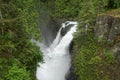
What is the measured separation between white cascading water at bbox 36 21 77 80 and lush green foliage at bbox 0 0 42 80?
4.83 m

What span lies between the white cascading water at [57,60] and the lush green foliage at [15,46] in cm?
483

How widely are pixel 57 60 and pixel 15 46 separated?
810 cm

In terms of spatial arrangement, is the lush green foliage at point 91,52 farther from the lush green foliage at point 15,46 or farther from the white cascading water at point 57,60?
the lush green foliage at point 15,46

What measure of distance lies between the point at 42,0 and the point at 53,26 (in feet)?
20.6

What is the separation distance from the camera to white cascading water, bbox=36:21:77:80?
24.9 metres

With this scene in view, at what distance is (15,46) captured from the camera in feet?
62.8

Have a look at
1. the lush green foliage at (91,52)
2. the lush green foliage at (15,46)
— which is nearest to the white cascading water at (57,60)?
the lush green foliage at (91,52)

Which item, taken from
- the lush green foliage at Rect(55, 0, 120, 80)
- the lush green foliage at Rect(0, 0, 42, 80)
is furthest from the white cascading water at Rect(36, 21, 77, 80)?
the lush green foliage at Rect(0, 0, 42, 80)

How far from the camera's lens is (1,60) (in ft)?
59.5

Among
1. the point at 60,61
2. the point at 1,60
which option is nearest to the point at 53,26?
the point at 60,61

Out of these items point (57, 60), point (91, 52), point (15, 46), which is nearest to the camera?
point (15, 46)

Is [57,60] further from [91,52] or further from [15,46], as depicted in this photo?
[15,46]

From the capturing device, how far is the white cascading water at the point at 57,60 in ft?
81.6

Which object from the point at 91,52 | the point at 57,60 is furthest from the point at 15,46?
the point at 57,60
